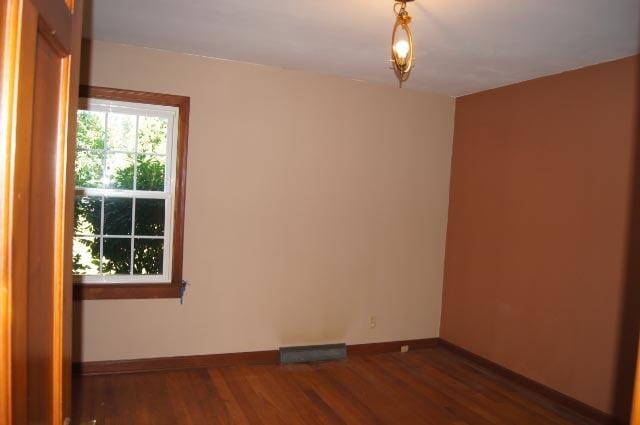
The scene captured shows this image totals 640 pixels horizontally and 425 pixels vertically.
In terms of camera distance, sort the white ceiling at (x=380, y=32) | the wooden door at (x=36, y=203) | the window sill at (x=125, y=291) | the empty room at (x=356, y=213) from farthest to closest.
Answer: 1. the window sill at (x=125, y=291)
2. the empty room at (x=356, y=213)
3. the white ceiling at (x=380, y=32)
4. the wooden door at (x=36, y=203)

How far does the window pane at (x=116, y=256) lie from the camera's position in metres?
3.73

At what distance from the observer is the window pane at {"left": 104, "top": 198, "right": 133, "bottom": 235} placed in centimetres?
372

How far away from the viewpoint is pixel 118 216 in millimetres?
3752

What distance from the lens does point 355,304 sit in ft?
14.8

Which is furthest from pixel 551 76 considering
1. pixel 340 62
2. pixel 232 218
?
pixel 232 218

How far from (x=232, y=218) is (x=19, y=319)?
3237 millimetres

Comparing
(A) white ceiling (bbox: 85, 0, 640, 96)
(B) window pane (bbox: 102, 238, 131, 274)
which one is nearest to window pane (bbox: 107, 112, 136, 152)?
(A) white ceiling (bbox: 85, 0, 640, 96)

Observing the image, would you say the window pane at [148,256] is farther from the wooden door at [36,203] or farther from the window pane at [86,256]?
the wooden door at [36,203]

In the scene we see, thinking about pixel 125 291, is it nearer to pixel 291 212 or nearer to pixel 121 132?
pixel 121 132

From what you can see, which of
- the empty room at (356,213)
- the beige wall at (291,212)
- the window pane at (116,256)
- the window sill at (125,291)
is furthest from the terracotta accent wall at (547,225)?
the window pane at (116,256)

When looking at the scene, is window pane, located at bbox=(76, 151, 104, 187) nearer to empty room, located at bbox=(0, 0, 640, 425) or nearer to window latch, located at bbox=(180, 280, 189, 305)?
empty room, located at bbox=(0, 0, 640, 425)

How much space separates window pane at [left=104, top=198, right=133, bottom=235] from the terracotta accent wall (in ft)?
10.6

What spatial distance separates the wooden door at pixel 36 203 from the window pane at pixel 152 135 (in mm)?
2733

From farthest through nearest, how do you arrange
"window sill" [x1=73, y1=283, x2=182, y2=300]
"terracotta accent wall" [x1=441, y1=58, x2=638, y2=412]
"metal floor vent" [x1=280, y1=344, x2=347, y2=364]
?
"metal floor vent" [x1=280, y1=344, x2=347, y2=364], "window sill" [x1=73, y1=283, x2=182, y2=300], "terracotta accent wall" [x1=441, y1=58, x2=638, y2=412]
